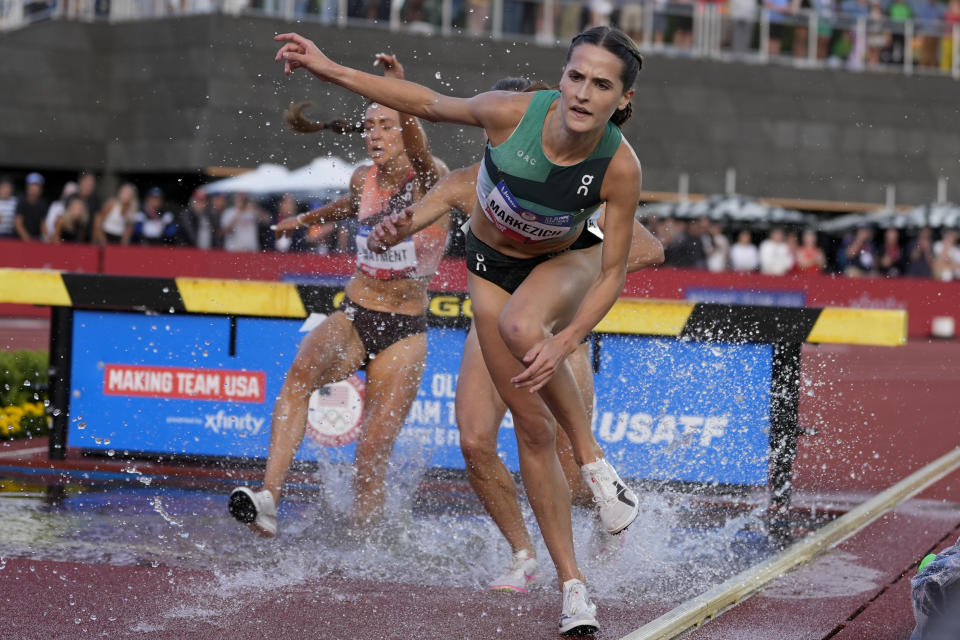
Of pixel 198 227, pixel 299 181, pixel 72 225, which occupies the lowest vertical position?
pixel 198 227

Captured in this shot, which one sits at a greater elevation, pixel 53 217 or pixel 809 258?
pixel 53 217

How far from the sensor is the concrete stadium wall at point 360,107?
24328 mm

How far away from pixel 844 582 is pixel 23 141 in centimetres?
2204

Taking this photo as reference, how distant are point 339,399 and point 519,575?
313cm

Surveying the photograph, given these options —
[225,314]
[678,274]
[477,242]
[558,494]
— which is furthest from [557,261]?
[678,274]

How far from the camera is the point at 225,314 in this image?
8.46 m

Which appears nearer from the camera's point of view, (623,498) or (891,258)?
(623,498)

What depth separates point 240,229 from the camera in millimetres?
19859

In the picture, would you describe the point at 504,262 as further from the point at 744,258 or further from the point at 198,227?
the point at 744,258

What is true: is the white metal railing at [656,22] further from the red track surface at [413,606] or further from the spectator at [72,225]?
the red track surface at [413,606]

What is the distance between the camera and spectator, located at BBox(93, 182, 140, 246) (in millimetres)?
19531

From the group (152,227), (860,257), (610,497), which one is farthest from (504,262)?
(860,257)

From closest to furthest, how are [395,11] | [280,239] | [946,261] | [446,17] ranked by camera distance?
[280,239] < [946,261] < [395,11] < [446,17]

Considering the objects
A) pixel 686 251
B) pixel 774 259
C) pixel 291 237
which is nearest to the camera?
pixel 291 237
